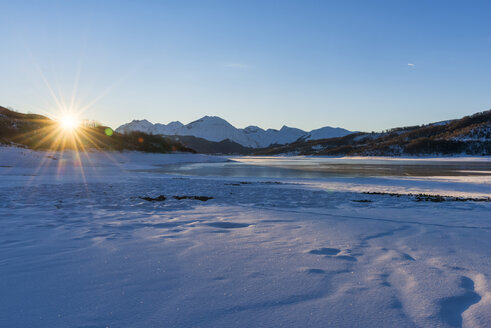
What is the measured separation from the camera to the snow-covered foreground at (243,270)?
9.11 feet

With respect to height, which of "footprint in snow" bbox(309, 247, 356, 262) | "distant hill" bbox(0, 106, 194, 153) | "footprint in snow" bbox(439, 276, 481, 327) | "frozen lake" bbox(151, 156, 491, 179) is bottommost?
"frozen lake" bbox(151, 156, 491, 179)

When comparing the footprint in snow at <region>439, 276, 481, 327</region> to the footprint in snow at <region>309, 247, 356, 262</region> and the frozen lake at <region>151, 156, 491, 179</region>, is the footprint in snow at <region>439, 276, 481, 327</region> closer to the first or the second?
the footprint in snow at <region>309, 247, 356, 262</region>

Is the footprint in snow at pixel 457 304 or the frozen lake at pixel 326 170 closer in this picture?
the footprint in snow at pixel 457 304

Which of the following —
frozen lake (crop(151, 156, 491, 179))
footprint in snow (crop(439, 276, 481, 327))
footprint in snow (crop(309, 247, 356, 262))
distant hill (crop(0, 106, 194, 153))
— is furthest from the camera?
distant hill (crop(0, 106, 194, 153))

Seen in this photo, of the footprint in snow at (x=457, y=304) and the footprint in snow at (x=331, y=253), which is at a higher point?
the footprint in snow at (x=457, y=304)

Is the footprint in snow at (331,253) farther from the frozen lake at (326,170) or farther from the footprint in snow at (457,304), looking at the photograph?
the frozen lake at (326,170)

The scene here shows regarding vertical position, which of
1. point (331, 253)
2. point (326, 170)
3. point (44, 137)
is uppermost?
point (44, 137)

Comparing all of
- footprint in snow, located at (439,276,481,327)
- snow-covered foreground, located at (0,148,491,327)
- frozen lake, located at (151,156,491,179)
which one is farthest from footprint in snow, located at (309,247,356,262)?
frozen lake, located at (151,156,491,179)

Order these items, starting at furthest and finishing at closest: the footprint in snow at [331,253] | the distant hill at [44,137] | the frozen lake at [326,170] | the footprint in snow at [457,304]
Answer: the distant hill at [44,137] → the frozen lake at [326,170] → the footprint in snow at [331,253] → the footprint in snow at [457,304]

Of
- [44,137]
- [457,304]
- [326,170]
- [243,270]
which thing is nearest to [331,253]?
[243,270]

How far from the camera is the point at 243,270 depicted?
3857mm

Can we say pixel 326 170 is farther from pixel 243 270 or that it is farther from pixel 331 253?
pixel 243 270

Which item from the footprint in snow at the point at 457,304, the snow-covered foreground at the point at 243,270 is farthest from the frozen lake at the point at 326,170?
the footprint in snow at the point at 457,304

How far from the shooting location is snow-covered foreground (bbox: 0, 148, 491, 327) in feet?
9.11
